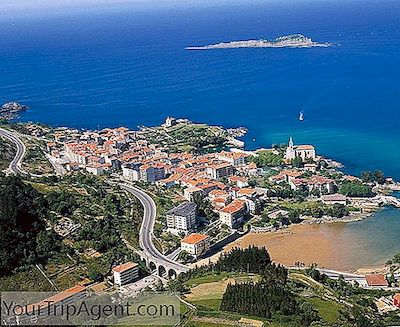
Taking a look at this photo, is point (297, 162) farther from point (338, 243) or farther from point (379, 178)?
point (338, 243)

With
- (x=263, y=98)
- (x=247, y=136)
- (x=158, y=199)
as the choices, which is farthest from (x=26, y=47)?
(x=158, y=199)

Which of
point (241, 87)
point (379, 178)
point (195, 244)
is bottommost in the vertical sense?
point (195, 244)

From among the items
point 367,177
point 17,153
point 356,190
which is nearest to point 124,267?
point 356,190

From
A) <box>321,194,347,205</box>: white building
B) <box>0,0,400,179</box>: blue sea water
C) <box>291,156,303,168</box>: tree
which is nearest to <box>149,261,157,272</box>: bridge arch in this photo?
<box>321,194,347,205</box>: white building

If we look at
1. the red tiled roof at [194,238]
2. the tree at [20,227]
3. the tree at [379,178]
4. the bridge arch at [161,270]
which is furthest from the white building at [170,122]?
the bridge arch at [161,270]

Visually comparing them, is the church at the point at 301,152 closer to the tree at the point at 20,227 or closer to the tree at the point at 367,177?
the tree at the point at 367,177

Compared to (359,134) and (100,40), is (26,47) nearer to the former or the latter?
(100,40)
